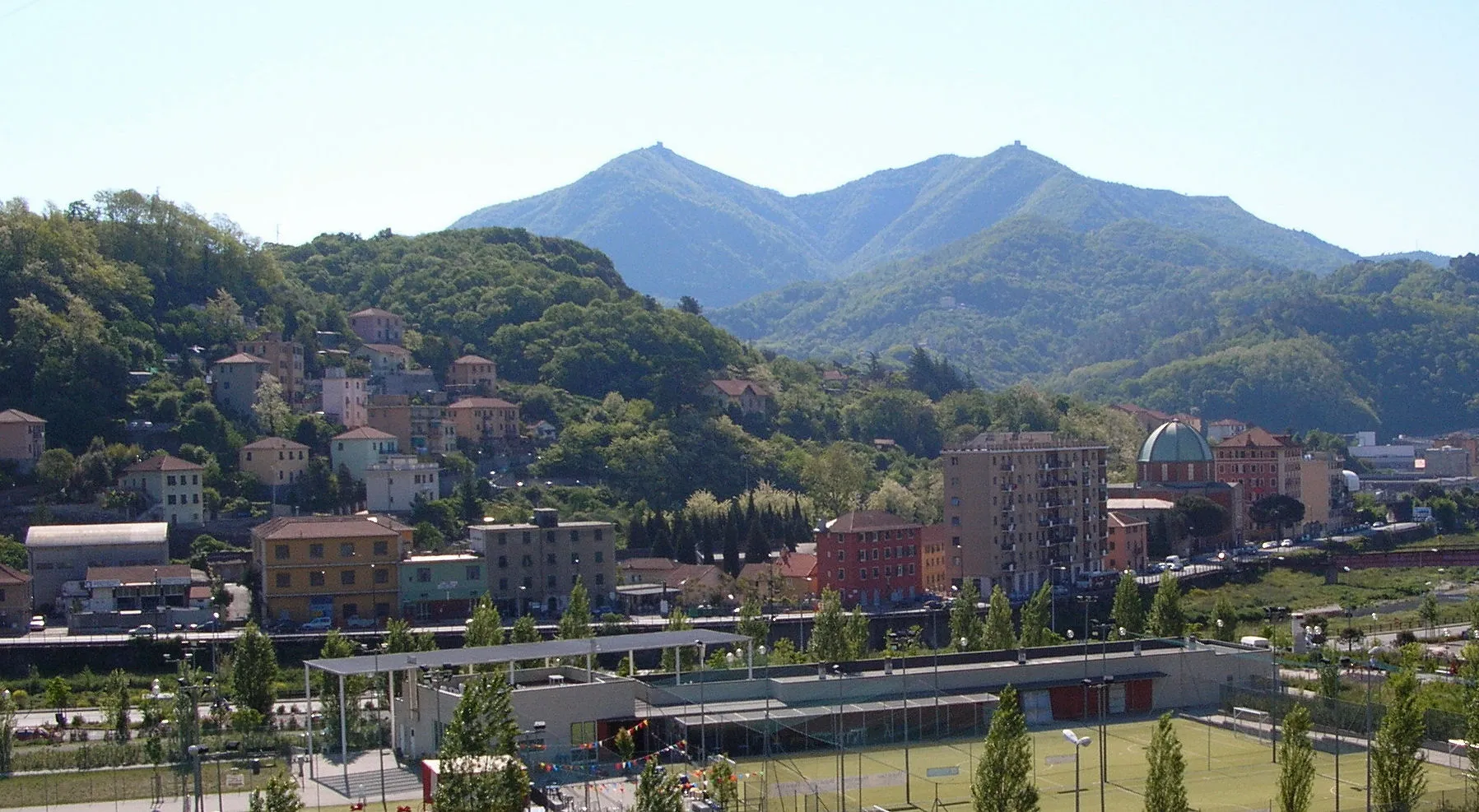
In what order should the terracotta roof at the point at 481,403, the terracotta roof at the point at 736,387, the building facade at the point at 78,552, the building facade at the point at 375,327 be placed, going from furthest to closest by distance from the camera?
1. the building facade at the point at 375,327
2. the terracotta roof at the point at 736,387
3. the terracotta roof at the point at 481,403
4. the building facade at the point at 78,552

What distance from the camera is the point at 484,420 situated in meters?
86.2

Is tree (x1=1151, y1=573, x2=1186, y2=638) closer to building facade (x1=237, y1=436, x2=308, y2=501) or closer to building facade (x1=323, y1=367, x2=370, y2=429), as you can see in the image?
building facade (x1=237, y1=436, x2=308, y2=501)

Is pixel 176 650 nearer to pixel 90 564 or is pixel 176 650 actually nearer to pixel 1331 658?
pixel 90 564

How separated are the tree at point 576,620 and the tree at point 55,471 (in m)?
25.4

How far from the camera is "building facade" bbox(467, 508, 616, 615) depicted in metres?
61.8

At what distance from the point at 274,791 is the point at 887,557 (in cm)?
4544

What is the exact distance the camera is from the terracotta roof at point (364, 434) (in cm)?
7506

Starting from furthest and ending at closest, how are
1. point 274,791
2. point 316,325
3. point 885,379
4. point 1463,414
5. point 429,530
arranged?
point 1463,414, point 885,379, point 316,325, point 429,530, point 274,791

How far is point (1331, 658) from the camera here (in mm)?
40219

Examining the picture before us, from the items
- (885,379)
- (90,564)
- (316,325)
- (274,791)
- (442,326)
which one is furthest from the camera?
(885,379)

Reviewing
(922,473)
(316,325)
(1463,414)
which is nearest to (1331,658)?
(922,473)

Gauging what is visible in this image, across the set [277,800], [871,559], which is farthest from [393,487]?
[277,800]

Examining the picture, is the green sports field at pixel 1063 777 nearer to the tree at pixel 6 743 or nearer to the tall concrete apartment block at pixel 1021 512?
the tree at pixel 6 743

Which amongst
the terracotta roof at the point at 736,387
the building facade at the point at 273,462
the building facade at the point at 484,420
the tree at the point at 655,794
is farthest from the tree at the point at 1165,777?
the terracotta roof at the point at 736,387
